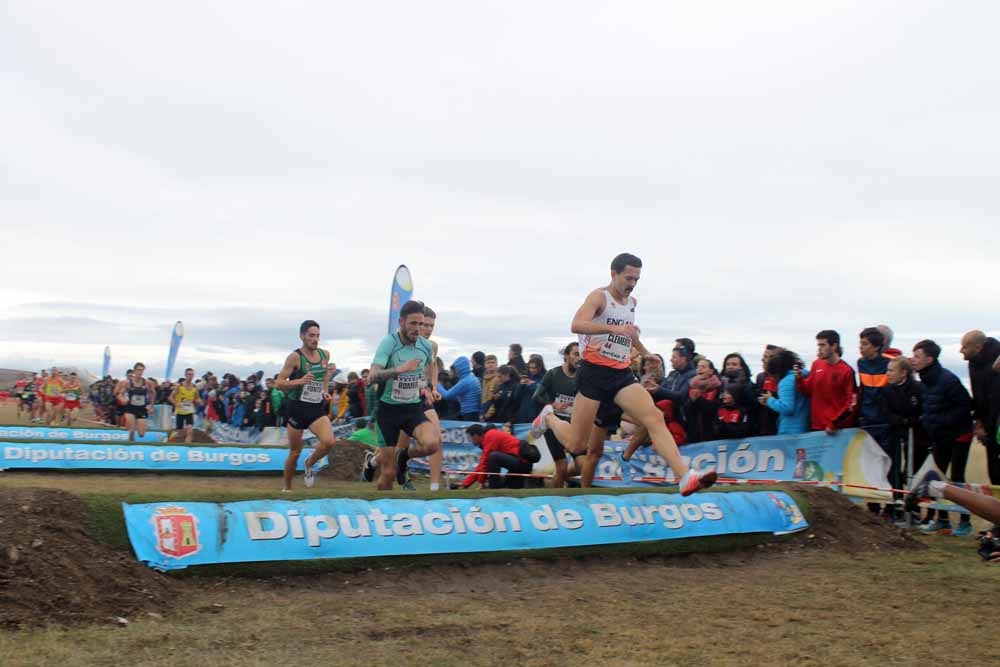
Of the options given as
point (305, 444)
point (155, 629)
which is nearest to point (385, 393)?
point (155, 629)

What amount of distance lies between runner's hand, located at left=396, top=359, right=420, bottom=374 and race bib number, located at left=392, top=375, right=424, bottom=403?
0.19 metres

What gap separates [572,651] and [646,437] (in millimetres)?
7064

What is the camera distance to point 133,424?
2133 centimetres

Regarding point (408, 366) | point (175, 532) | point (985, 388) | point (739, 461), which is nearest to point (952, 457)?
point (985, 388)

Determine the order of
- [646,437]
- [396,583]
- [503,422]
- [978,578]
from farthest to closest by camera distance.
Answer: [503,422]
[646,437]
[978,578]
[396,583]

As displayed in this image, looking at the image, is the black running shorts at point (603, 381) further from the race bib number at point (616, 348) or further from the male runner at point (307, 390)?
the male runner at point (307, 390)

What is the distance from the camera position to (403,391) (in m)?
9.26

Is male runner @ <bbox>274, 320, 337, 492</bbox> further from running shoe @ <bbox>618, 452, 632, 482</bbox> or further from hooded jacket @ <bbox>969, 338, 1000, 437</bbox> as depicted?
hooded jacket @ <bbox>969, 338, 1000, 437</bbox>

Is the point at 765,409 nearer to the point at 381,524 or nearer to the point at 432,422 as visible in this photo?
the point at 432,422

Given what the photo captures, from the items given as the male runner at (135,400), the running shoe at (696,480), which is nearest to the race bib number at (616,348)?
the running shoe at (696,480)

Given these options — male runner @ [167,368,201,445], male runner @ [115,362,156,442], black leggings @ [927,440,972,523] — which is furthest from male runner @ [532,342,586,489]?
male runner @ [167,368,201,445]

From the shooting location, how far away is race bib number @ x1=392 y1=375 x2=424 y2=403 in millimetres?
9219

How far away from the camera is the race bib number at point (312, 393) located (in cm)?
1102

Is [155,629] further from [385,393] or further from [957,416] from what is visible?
[957,416]
